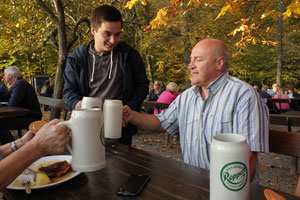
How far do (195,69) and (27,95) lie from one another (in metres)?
4.22

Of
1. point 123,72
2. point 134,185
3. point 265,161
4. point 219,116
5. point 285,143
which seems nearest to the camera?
point 134,185

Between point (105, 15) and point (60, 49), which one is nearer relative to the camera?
point (105, 15)

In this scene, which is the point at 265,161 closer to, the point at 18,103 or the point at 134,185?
the point at 134,185

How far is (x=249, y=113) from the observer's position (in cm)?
168

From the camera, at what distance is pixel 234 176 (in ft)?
2.71

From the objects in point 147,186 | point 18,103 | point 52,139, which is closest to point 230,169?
point 147,186

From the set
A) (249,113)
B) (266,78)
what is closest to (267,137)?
(249,113)

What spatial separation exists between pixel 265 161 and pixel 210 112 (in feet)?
10.9

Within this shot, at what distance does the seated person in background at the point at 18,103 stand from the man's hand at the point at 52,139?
4.16 m

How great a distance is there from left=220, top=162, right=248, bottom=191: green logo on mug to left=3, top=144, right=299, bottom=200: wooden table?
9.7 inches

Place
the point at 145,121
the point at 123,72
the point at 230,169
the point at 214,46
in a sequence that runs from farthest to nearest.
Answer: the point at 123,72 → the point at 145,121 → the point at 214,46 → the point at 230,169

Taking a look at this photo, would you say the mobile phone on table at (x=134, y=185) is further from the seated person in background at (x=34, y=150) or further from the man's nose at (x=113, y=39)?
the man's nose at (x=113, y=39)

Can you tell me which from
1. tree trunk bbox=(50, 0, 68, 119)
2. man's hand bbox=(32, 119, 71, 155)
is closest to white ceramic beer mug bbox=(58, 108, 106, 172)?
man's hand bbox=(32, 119, 71, 155)

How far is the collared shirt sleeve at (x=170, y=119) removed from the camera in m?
2.16
